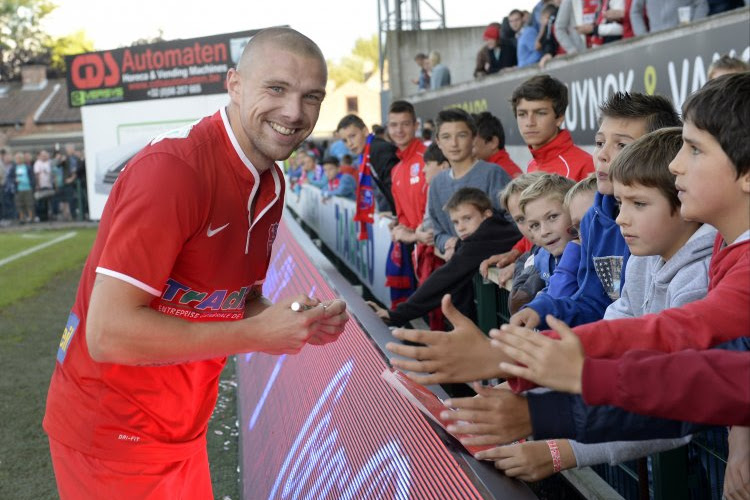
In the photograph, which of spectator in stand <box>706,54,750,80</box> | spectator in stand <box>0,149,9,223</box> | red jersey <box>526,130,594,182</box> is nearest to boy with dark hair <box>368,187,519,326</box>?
red jersey <box>526,130,594,182</box>

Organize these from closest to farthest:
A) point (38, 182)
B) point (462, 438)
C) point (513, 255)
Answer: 1. point (462, 438)
2. point (513, 255)
3. point (38, 182)

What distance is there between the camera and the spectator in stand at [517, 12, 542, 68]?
11.7 m

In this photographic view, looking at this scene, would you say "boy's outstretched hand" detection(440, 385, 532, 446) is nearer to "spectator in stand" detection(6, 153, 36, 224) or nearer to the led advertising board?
the led advertising board

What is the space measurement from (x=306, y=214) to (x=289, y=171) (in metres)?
10.7

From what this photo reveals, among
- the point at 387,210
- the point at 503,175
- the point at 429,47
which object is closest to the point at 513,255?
the point at 503,175

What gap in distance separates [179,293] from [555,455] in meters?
1.15

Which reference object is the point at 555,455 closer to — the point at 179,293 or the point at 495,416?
the point at 495,416

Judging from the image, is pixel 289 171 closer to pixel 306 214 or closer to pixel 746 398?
pixel 306 214

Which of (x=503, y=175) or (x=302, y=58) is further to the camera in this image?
(x=503, y=175)

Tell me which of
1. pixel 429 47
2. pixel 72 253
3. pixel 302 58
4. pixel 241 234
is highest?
pixel 429 47

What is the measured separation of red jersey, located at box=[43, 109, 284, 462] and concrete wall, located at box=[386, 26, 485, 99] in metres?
19.8

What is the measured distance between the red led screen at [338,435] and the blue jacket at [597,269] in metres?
0.73

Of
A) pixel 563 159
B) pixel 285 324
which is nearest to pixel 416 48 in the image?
pixel 563 159

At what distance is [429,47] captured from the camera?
73.0 ft
